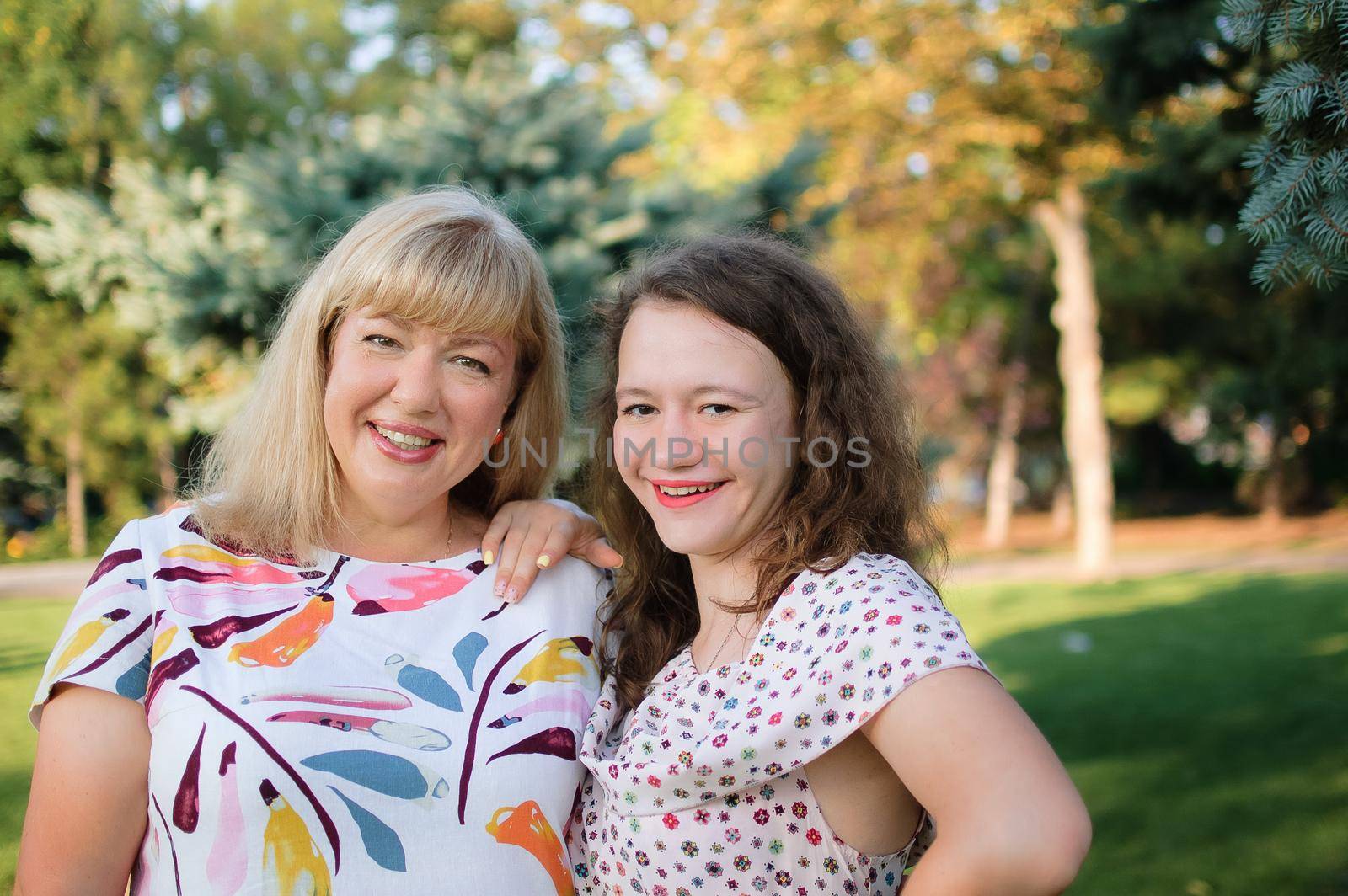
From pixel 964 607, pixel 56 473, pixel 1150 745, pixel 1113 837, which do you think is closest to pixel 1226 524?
pixel 964 607

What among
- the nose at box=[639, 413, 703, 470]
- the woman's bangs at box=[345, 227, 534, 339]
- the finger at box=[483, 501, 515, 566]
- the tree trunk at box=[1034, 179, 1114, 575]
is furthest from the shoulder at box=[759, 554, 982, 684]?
the tree trunk at box=[1034, 179, 1114, 575]

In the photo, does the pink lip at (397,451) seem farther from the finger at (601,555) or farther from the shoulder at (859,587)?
the shoulder at (859,587)

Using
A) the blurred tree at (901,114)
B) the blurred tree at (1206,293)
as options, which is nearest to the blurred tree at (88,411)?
the blurred tree at (901,114)

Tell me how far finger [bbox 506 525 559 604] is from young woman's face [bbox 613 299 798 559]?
347mm

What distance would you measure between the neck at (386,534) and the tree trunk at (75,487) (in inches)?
478

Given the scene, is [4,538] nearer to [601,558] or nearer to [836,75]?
[836,75]

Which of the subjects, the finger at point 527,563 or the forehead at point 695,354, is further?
the finger at point 527,563

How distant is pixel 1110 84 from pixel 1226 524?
1770cm

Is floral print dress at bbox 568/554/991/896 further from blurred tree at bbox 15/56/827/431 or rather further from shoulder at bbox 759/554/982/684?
blurred tree at bbox 15/56/827/431

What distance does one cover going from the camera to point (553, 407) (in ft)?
7.93

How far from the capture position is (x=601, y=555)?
2.28m

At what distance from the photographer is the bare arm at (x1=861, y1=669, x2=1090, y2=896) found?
4.26 ft

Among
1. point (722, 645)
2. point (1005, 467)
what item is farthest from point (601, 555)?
point (1005, 467)

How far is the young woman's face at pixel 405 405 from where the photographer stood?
2008mm
